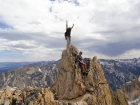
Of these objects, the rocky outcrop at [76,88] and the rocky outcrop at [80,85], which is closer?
the rocky outcrop at [76,88]

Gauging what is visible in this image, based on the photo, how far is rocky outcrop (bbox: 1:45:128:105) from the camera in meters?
41.9

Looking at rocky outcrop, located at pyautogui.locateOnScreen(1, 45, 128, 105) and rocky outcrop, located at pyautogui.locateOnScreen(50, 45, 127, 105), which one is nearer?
rocky outcrop, located at pyautogui.locateOnScreen(1, 45, 128, 105)

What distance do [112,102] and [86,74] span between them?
806 cm

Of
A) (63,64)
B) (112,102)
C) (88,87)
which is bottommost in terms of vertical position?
(112,102)

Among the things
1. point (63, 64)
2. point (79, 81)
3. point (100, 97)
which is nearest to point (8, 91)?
point (63, 64)

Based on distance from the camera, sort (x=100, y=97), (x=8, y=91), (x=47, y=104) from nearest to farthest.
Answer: (x=47, y=104), (x=100, y=97), (x=8, y=91)

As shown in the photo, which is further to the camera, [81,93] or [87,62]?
[87,62]

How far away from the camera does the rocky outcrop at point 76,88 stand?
41906 millimetres

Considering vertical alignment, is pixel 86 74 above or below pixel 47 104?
above

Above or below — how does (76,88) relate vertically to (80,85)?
below

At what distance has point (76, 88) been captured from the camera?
44500mm

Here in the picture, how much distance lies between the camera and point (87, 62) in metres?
48.2

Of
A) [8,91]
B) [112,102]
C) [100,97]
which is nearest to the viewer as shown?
[100,97]

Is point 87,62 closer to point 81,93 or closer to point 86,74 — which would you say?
point 86,74
